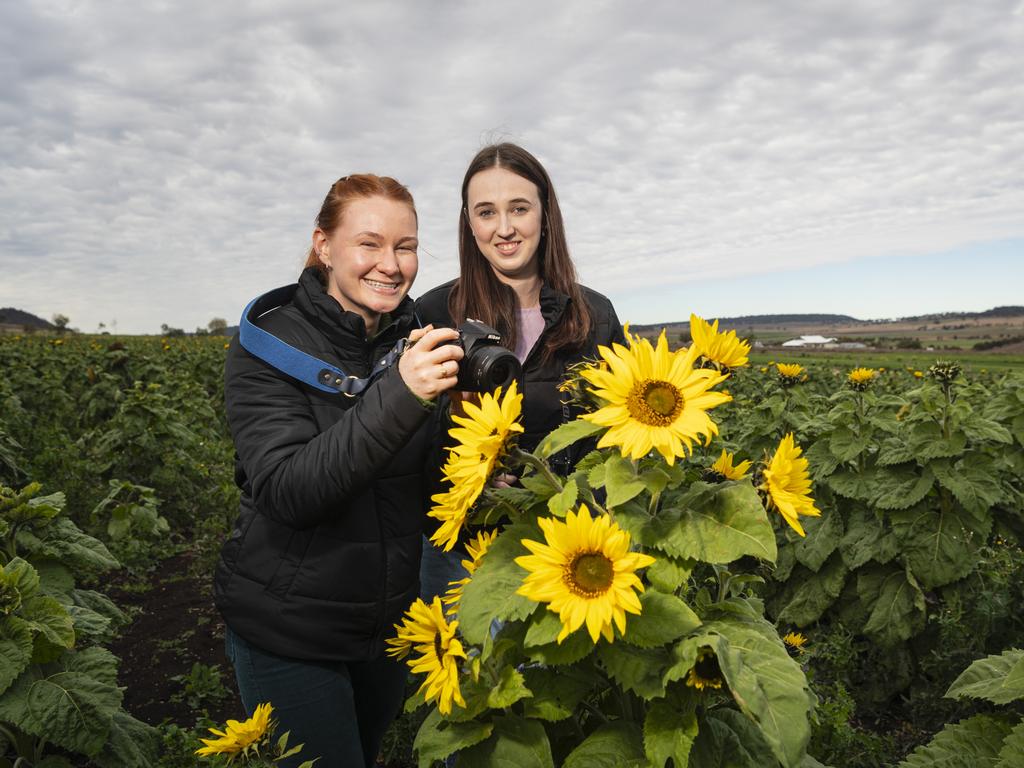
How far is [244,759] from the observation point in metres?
1.91

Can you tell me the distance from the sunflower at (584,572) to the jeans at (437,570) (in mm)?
1767

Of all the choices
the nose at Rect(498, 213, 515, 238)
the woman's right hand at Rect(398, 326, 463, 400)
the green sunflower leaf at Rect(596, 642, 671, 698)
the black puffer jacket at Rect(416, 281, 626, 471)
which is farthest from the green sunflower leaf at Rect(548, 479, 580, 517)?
the nose at Rect(498, 213, 515, 238)

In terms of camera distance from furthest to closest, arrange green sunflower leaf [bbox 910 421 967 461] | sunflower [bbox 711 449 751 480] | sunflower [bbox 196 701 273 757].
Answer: green sunflower leaf [bbox 910 421 967 461]
sunflower [bbox 196 701 273 757]
sunflower [bbox 711 449 751 480]

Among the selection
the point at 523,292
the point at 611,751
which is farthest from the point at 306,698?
the point at 523,292

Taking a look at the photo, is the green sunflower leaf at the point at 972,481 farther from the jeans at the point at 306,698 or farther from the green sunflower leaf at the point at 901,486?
the jeans at the point at 306,698

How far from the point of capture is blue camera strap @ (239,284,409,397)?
1.93 meters

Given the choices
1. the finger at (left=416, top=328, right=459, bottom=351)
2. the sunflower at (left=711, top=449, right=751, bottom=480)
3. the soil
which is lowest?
the soil

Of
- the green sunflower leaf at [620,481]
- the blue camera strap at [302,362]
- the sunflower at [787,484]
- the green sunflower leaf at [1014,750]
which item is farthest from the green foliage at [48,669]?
the green sunflower leaf at [1014,750]

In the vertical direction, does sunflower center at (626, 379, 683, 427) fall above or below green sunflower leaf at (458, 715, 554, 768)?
above

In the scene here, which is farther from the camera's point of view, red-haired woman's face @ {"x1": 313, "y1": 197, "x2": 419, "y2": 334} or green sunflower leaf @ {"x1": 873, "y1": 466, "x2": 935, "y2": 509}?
green sunflower leaf @ {"x1": 873, "y1": 466, "x2": 935, "y2": 509}

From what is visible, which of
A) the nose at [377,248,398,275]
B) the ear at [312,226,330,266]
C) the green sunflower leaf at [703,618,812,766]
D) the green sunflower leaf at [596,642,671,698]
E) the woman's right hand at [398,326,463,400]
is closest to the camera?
the green sunflower leaf at [703,618,812,766]

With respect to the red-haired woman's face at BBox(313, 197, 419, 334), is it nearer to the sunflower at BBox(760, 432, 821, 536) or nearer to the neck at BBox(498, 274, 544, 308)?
the neck at BBox(498, 274, 544, 308)

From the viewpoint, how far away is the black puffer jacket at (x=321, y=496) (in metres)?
1.71

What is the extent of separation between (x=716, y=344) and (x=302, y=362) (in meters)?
1.19
